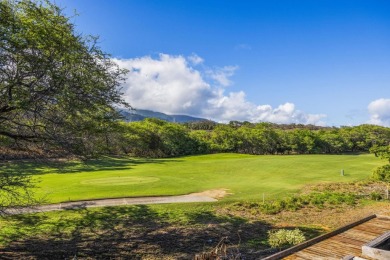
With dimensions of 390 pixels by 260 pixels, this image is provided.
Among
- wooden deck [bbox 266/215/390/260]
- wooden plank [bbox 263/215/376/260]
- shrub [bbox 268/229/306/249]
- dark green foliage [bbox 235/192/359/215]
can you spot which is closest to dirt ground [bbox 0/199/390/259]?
shrub [bbox 268/229/306/249]

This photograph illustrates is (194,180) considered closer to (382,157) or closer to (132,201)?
(132,201)

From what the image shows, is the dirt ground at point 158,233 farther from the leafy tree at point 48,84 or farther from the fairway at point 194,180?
the fairway at point 194,180

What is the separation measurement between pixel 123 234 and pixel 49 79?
7838mm

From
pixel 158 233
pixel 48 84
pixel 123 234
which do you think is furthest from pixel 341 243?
pixel 48 84

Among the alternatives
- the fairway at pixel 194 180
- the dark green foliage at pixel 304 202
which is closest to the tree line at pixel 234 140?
the fairway at pixel 194 180

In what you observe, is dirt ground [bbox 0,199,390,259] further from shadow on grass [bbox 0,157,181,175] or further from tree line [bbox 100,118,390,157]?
tree line [bbox 100,118,390,157]

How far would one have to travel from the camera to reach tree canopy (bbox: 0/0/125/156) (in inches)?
416

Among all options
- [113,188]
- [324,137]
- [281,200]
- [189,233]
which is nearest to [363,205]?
[281,200]

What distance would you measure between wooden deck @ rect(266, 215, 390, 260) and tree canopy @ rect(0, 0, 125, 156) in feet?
30.6

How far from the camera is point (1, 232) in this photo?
46.5ft

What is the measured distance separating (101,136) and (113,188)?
32.0 ft

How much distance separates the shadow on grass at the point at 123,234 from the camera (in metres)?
12.1

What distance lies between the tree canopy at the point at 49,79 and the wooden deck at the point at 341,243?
9.34 metres

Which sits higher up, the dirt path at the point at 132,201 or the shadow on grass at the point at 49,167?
the shadow on grass at the point at 49,167
